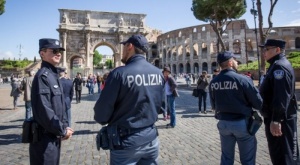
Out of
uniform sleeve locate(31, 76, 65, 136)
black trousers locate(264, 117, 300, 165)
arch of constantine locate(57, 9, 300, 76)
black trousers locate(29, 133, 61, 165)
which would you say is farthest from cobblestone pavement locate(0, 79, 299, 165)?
arch of constantine locate(57, 9, 300, 76)

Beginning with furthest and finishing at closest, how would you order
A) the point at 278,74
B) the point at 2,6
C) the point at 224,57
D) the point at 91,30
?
the point at 91,30 < the point at 2,6 < the point at 224,57 < the point at 278,74

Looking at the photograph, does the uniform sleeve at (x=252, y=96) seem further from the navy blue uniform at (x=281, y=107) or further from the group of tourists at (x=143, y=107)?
the navy blue uniform at (x=281, y=107)

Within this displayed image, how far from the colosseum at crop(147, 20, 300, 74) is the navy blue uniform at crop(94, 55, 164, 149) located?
4159 cm

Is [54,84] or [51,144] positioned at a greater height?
[54,84]

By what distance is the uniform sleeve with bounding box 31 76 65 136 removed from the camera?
8.75 feet

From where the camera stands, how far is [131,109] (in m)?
2.34

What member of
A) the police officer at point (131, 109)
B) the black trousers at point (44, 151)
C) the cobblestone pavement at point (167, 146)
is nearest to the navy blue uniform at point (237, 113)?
the police officer at point (131, 109)

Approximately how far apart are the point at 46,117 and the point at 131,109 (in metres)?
0.96

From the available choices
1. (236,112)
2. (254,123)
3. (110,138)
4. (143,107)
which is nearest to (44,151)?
(110,138)

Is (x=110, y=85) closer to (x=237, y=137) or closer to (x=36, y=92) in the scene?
(x=36, y=92)

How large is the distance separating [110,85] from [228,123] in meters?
1.70

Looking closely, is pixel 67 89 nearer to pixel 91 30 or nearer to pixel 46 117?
pixel 46 117

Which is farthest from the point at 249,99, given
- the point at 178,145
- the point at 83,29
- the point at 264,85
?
the point at 83,29

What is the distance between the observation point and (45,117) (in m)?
2.66
